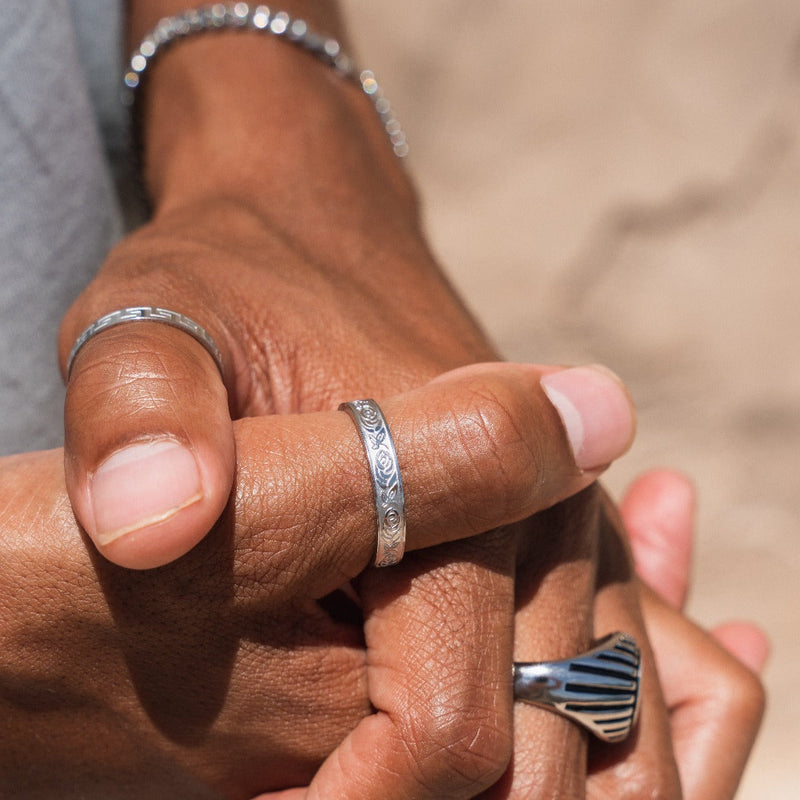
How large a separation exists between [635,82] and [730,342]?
2.13ft

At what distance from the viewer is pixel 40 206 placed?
4.00ft

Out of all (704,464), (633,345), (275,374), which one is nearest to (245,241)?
(275,374)

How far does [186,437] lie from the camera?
2.66 ft

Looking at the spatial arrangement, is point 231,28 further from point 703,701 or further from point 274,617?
point 703,701

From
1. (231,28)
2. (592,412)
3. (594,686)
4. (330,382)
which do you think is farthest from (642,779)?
(231,28)

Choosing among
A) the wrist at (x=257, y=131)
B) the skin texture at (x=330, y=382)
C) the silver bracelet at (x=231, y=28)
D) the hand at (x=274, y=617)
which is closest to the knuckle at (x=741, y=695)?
the skin texture at (x=330, y=382)

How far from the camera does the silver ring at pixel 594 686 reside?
1039 millimetres

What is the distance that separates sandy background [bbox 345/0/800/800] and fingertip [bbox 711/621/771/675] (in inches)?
27.0

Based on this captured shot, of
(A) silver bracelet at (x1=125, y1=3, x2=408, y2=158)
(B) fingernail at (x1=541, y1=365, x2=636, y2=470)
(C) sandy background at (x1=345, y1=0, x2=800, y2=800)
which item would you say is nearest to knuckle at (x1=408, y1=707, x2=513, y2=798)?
(B) fingernail at (x1=541, y1=365, x2=636, y2=470)

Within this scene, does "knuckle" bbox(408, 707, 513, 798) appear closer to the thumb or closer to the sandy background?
the thumb

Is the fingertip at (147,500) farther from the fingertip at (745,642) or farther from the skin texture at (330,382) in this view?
the fingertip at (745,642)

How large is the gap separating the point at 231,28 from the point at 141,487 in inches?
37.2

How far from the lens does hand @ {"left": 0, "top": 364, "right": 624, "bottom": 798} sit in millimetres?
898

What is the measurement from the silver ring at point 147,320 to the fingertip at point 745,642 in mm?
1037
